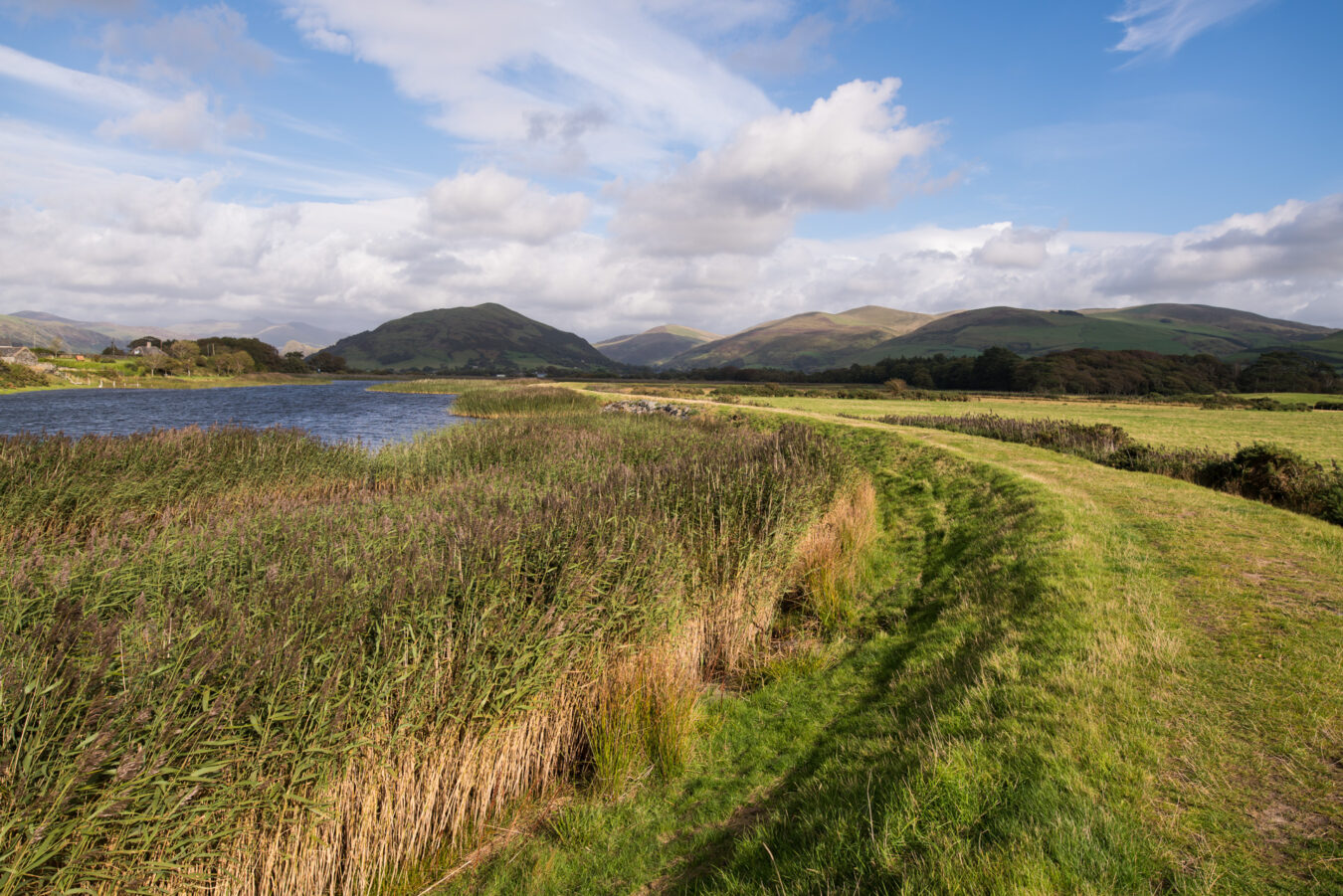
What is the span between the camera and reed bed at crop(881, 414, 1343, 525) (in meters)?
12.1

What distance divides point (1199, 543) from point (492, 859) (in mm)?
11209

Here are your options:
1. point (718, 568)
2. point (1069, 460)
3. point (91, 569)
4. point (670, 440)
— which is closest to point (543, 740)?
point (718, 568)

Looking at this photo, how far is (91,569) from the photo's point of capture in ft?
19.3

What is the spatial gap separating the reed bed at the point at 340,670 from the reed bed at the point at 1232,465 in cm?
1151

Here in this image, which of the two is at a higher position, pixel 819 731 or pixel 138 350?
pixel 138 350

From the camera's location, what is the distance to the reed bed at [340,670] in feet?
10.4

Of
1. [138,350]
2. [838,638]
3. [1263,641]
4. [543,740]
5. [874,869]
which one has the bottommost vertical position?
[838,638]

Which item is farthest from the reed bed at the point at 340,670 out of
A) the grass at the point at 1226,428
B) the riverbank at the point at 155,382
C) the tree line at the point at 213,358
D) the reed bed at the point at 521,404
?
the tree line at the point at 213,358

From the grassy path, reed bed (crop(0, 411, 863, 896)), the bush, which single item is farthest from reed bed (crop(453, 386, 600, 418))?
the bush

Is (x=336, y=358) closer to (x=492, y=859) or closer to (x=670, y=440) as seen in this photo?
(x=670, y=440)

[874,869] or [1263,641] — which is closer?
[874,869]

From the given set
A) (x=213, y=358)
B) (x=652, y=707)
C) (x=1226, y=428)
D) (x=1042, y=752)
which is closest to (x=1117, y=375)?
(x=1226, y=428)

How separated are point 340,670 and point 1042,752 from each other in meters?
5.49

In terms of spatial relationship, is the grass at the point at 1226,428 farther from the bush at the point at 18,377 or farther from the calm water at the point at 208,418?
the bush at the point at 18,377
